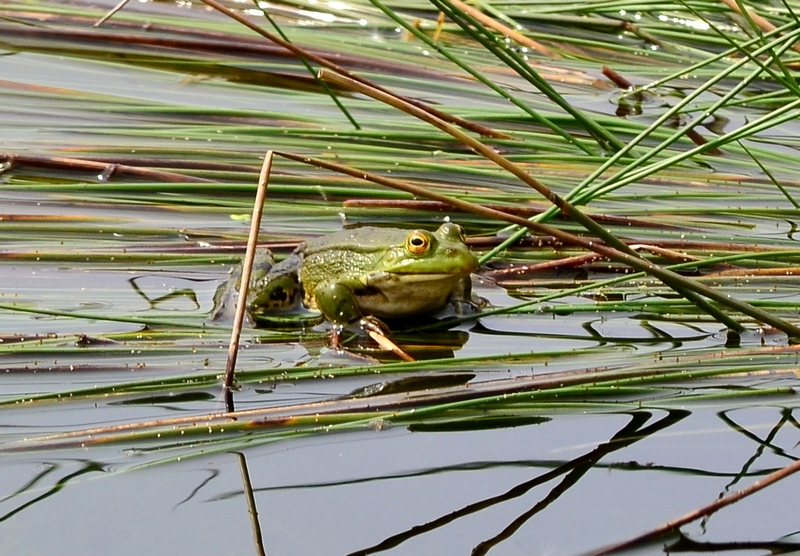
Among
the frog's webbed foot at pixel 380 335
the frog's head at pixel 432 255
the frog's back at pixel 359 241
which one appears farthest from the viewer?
the frog's back at pixel 359 241

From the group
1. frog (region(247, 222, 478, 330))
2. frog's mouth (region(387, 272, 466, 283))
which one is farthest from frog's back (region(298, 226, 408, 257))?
frog's mouth (region(387, 272, 466, 283))

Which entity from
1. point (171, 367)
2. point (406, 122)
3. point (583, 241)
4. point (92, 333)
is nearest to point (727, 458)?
point (583, 241)

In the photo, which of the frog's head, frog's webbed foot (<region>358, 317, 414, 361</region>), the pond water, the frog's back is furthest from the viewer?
the frog's back

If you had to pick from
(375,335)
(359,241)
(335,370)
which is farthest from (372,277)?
(335,370)

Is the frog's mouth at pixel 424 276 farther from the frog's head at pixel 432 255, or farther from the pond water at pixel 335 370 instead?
the pond water at pixel 335 370

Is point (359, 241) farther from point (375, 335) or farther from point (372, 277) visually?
point (375, 335)

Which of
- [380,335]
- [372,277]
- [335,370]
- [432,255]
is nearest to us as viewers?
[335,370]

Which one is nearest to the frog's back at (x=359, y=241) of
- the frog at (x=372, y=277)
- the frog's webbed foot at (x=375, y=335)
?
the frog at (x=372, y=277)

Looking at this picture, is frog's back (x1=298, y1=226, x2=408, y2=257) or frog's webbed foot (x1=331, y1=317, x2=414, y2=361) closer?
frog's webbed foot (x1=331, y1=317, x2=414, y2=361)

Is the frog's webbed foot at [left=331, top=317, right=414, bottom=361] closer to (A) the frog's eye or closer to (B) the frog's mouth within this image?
(B) the frog's mouth
